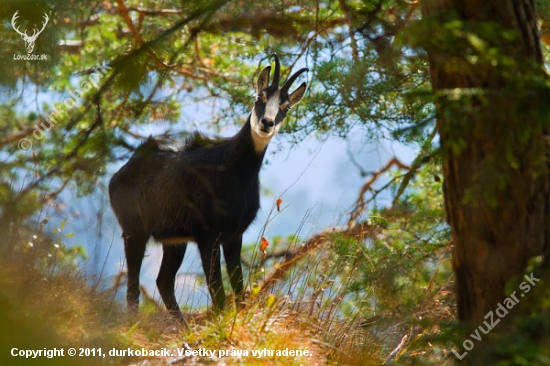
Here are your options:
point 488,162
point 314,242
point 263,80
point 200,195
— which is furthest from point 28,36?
point 314,242

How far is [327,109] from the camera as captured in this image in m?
7.20

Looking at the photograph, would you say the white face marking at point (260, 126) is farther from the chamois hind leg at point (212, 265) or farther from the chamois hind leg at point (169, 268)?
the chamois hind leg at point (169, 268)

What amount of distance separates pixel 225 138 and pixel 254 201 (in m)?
0.90

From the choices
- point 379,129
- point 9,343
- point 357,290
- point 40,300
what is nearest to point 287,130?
point 379,129

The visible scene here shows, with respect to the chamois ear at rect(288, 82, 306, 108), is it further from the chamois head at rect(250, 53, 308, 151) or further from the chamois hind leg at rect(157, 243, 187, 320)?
the chamois hind leg at rect(157, 243, 187, 320)

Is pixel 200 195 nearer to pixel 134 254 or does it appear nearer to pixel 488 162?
pixel 134 254

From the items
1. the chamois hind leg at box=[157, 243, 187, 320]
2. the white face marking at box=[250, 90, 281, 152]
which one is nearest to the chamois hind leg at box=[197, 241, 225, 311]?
the chamois hind leg at box=[157, 243, 187, 320]

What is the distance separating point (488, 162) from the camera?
310 centimetres

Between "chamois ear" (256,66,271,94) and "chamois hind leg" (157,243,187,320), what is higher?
"chamois ear" (256,66,271,94)

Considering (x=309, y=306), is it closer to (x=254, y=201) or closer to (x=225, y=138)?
(x=254, y=201)

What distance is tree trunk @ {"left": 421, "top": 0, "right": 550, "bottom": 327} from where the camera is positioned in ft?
10.1

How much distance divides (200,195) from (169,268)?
3.62ft

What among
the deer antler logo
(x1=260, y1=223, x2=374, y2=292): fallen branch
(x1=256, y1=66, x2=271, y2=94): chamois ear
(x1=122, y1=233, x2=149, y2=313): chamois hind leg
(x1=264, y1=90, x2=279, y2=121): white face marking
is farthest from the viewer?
(x1=122, y1=233, x2=149, y2=313): chamois hind leg

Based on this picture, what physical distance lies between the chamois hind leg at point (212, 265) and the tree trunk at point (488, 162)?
2.80 meters
